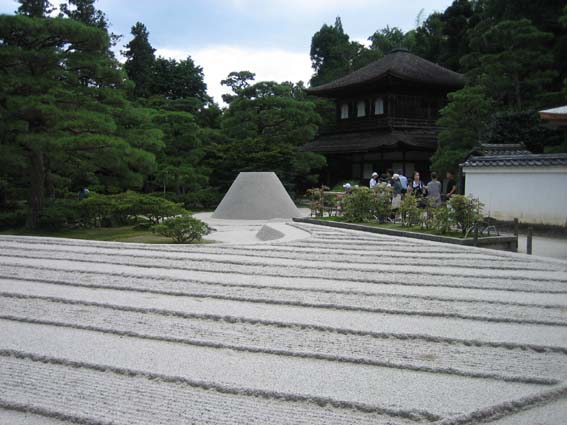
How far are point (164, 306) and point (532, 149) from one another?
16899 millimetres

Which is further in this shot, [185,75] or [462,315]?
[185,75]

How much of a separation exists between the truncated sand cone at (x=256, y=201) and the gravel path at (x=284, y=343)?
26.4 ft

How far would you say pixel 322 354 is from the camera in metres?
3.63

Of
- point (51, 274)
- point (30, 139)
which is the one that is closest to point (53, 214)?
point (30, 139)

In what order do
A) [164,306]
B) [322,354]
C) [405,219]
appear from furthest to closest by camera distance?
1. [405,219]
2. [164,306]
3. [322,354]

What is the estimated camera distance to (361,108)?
2605cm

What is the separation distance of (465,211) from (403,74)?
51.9ft

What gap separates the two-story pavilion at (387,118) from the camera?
23.5 metres

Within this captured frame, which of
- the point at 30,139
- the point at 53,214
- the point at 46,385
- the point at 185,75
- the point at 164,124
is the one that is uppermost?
the point at 185,75

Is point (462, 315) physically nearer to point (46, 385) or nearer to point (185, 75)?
point (46, 385)

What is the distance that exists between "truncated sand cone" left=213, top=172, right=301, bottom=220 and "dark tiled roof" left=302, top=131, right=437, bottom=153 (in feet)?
26.5

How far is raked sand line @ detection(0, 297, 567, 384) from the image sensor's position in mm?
3426

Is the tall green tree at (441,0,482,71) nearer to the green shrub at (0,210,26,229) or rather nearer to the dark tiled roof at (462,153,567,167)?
the dark tiled roof at (462,153,567,167)

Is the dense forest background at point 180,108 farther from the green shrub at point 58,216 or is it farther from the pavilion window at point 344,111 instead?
the pavilion window at point 344,111
